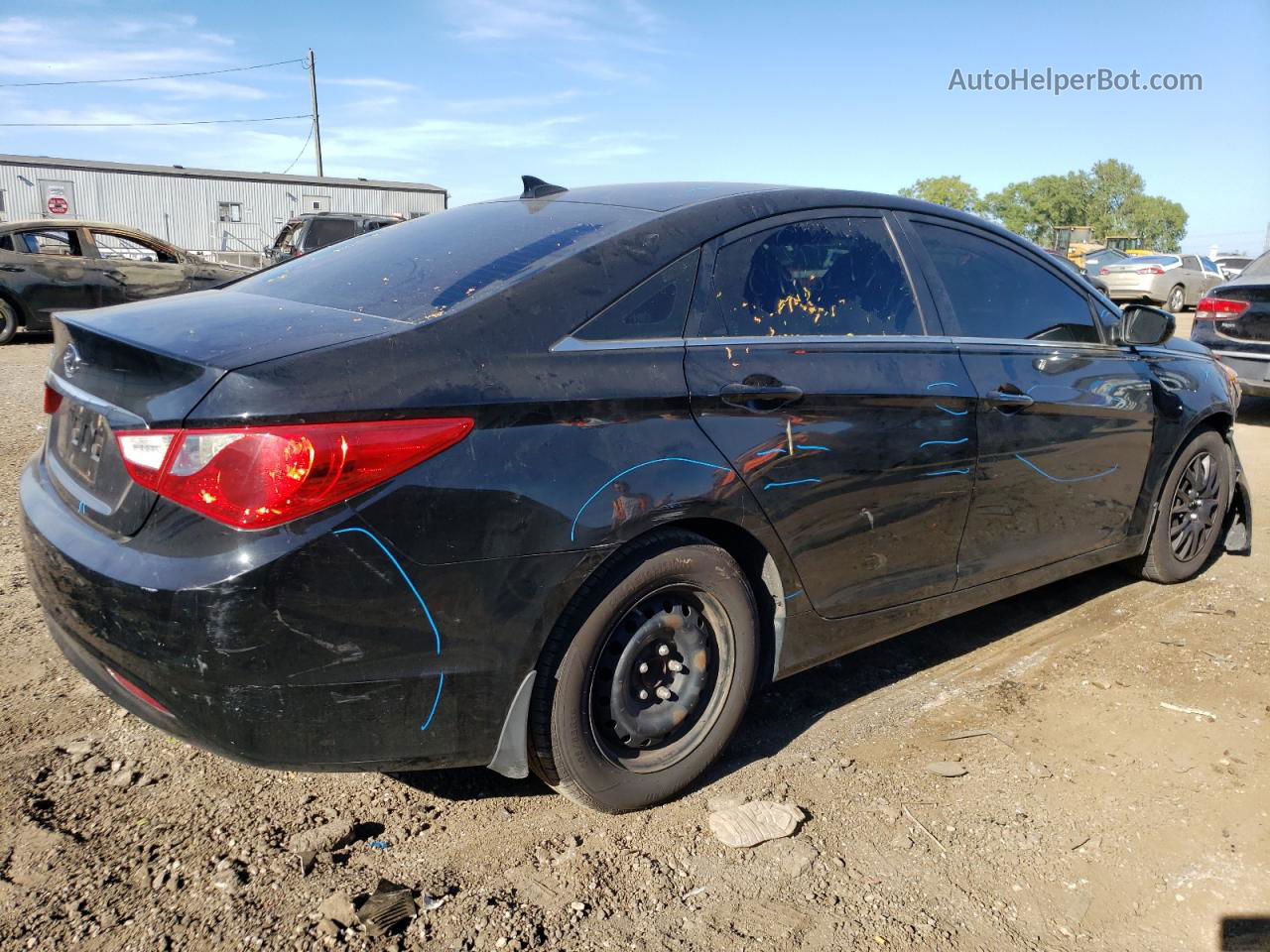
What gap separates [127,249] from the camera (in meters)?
12.8

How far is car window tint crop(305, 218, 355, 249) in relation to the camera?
53.6 ft

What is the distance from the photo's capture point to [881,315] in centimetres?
316

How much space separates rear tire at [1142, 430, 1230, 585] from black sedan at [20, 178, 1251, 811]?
1.17 metres

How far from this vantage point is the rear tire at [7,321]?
484 inches

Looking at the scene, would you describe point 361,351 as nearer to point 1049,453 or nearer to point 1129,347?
point 1049,453

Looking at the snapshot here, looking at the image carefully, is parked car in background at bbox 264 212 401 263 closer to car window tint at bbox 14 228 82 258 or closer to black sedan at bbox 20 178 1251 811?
car window tint at bbox 14 228 82 258

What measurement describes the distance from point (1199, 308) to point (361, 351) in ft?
31.0

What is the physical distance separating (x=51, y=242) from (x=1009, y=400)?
12.8 m

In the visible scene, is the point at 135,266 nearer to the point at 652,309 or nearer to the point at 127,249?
the point at 127,249

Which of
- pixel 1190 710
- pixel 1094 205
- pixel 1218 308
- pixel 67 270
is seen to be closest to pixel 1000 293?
pixel 1190 710

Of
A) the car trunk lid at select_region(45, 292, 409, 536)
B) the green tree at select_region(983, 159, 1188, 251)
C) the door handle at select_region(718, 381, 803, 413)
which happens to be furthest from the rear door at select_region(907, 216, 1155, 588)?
the green tree at select_region(983, 159, 1188, 251)

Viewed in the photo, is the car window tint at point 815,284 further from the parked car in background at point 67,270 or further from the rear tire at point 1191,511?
the parked car in background at point 67,270

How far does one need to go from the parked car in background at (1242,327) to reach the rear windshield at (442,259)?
26.0 feet

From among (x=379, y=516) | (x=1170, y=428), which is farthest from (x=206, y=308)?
(x=1170, y=428)
